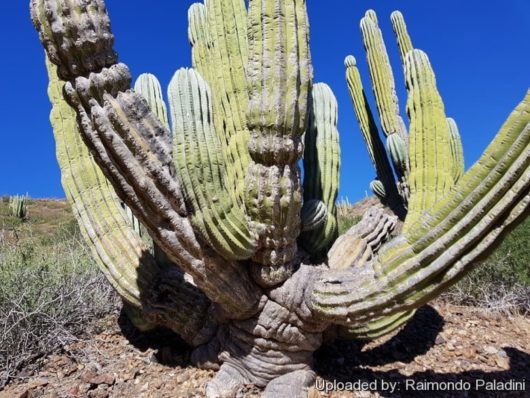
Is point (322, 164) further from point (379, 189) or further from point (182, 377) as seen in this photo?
point (379, 189)

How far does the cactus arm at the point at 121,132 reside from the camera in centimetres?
258

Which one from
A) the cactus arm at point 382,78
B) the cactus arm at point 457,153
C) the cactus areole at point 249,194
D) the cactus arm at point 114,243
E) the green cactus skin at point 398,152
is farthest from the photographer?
the cactus arm at point 382,78

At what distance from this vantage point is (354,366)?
3.56 meters

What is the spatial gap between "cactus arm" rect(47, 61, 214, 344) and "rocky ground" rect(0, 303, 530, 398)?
369 millimetres

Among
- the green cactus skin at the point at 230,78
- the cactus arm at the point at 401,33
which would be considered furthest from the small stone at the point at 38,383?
the cactus arm at the point at 401,33

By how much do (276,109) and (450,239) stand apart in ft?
3.64

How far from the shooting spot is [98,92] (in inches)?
106

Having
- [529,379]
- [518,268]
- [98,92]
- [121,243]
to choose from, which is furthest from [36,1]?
[518,268]

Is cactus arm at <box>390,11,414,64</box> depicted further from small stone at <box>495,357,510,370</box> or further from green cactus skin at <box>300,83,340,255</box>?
small stone at <box>495,357,510,370</box>

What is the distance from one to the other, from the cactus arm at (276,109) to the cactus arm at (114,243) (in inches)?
40.4

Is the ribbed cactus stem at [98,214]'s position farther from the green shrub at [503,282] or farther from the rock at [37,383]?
the green shrub at [503,282]

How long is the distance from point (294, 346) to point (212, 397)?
61cm

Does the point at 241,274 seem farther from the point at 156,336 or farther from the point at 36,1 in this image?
the point at 36,1

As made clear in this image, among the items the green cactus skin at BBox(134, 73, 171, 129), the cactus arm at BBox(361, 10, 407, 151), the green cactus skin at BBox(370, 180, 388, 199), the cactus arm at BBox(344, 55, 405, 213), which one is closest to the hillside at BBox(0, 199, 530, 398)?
the green cactus skin at BBox(134, 73, 171, 129)
